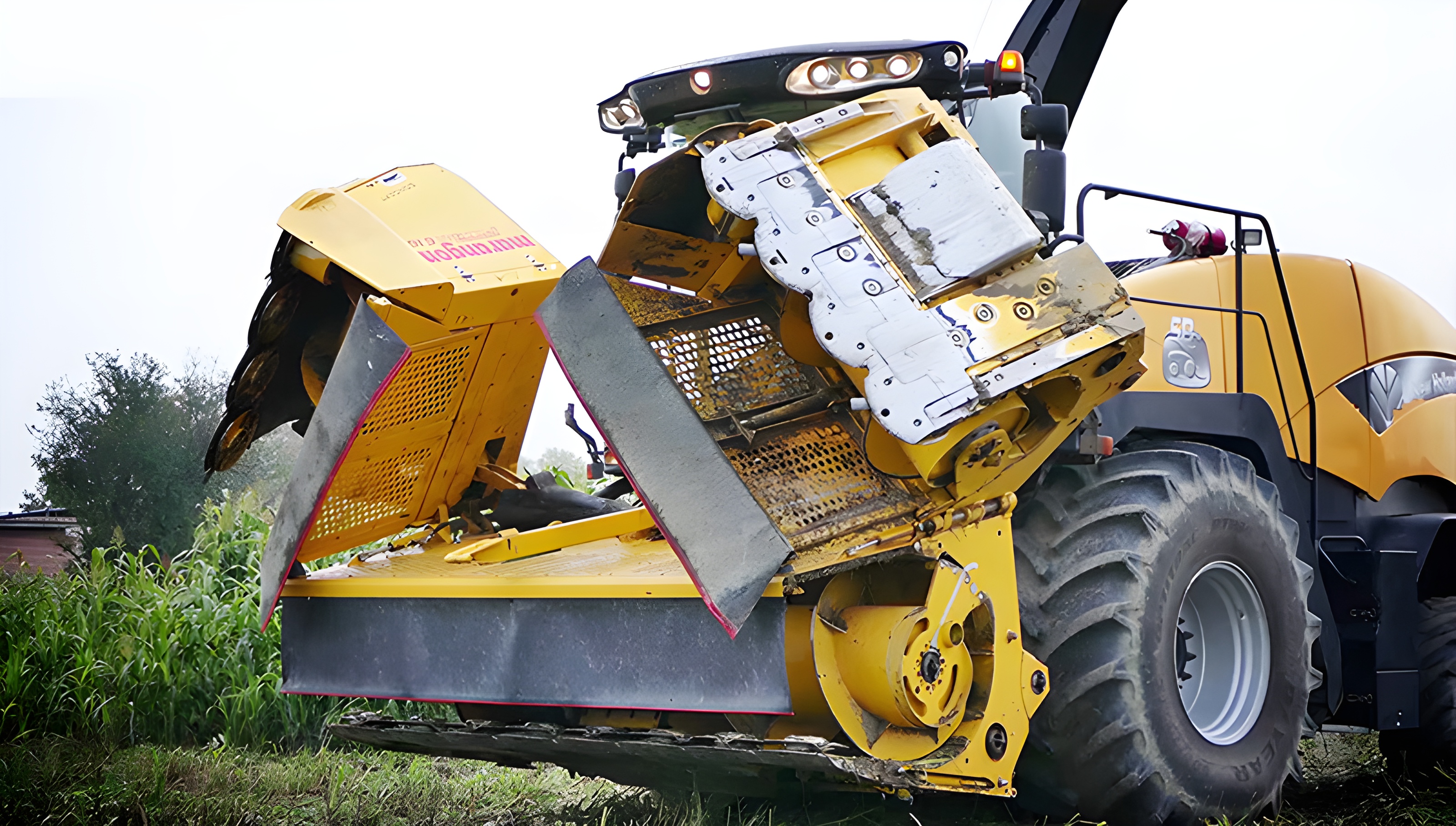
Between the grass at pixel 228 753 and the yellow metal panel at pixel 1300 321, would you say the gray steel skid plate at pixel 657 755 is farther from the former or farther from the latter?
the yellow metal panel at pixel 1300 321

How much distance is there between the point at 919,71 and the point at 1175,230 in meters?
1.62

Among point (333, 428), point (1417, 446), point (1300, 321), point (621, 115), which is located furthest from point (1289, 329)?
point (333, 428)

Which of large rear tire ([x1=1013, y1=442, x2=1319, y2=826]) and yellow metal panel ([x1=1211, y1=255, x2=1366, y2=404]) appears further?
yellow metal panel ([x1=1211, y1=255, x2=1366, y2=404])

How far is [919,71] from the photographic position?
3318mm

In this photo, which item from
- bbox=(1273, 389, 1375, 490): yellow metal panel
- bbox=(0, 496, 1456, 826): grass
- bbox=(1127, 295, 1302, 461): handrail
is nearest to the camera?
bbox=(0, 496, 1456, 826): grass

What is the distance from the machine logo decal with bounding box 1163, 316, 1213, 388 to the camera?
4000 millimetres

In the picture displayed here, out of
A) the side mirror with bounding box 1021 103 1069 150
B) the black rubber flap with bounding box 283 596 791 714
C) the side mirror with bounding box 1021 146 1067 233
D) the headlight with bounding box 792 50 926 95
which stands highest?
the headlight with bounding box 792 50 926 95

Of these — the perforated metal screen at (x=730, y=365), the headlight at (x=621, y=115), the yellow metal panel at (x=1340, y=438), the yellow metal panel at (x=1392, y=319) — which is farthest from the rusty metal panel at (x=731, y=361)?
the yellow metal panel at (x=1392, y=319)

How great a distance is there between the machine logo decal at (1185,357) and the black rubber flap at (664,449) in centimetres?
180

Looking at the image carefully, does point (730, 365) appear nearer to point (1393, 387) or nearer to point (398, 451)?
point (398, 451)

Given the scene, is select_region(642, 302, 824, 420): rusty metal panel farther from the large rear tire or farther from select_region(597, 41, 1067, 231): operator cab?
the large rear tire

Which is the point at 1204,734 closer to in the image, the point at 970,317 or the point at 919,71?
the point at 970,317

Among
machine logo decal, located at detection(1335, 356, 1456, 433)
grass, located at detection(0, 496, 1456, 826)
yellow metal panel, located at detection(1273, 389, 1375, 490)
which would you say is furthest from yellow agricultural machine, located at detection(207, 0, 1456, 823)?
machine logo decal, located at detection(1335, 356, 1456, 433)

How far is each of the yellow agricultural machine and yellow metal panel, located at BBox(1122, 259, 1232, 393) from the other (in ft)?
0.05
